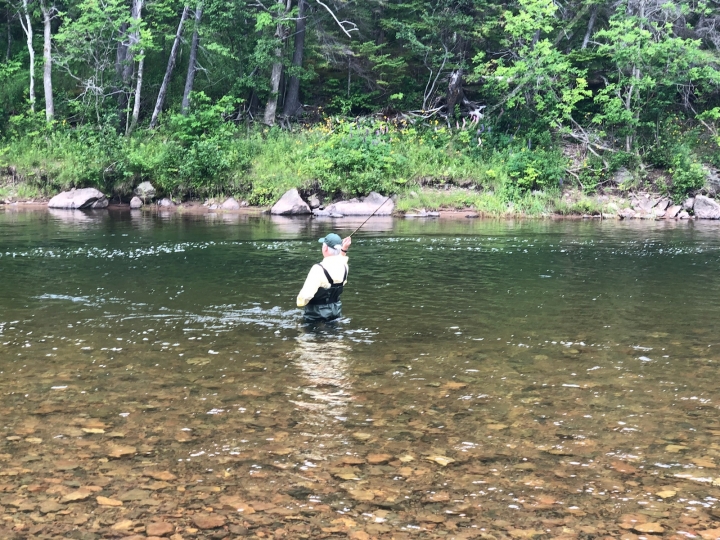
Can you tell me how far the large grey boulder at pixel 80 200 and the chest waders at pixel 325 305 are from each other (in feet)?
70.8

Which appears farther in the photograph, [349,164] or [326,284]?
[349,164]

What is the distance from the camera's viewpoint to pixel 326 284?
879 cm

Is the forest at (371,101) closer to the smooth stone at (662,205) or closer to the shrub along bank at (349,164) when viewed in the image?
the shrub along bank at (349,164)

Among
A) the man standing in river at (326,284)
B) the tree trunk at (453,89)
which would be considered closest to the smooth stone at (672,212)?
the tree trunk at (453,89)

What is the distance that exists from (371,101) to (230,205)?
9.70 m

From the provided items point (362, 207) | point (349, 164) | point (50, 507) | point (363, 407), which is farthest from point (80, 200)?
point (50, 507)

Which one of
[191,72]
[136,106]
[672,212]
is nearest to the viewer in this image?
[672,212]

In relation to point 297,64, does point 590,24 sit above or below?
above

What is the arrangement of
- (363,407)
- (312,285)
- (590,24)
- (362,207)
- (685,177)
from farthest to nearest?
(590,24)
(362,207)
(685,177)
(312,285)
(363,407)

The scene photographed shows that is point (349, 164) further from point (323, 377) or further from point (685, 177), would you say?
point (323, 377)

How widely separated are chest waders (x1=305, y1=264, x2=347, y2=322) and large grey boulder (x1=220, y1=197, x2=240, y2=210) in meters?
19.8

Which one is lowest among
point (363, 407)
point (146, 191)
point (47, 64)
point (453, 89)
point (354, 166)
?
point (363, 407)

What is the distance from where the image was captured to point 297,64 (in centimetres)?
3142

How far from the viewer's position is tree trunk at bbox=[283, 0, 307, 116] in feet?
103
